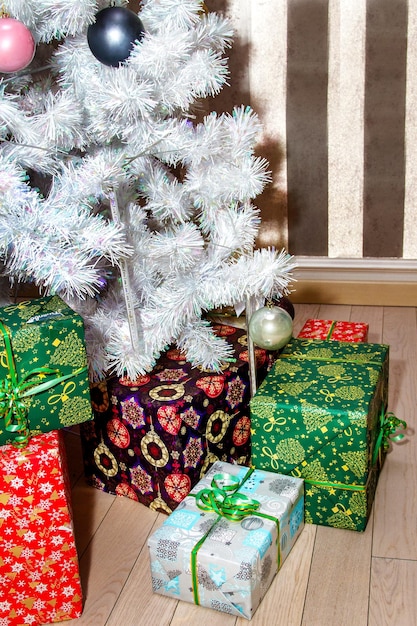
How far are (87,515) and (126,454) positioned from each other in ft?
0.52

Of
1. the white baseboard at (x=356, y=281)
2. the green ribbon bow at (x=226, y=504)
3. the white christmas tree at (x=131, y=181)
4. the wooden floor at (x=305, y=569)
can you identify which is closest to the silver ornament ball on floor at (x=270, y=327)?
the white christmas tree at (x=131, y=181)

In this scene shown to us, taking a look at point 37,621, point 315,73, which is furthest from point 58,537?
point 315,73

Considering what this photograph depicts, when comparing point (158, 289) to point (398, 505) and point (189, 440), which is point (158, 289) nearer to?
point (189, 440)

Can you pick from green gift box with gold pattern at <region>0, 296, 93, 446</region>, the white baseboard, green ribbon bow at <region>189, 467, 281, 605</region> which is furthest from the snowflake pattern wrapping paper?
the white baseboard

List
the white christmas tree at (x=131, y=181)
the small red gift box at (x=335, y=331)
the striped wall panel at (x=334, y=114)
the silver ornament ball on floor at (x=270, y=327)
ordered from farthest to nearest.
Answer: the striped wall panel at (x=334, y=114)
the small red gift box at (x=335, y=331)
the silver ornament ball on floor at (x=270, y=327)
the white christmas tree at (x=131, y=181)

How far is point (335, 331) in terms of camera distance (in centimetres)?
177

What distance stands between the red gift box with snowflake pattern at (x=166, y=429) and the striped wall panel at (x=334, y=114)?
3.19ft

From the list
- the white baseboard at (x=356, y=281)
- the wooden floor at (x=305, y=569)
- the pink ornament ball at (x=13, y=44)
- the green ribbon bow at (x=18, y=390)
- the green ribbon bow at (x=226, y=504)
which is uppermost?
the pink ornament ball at (x=13, y=44)

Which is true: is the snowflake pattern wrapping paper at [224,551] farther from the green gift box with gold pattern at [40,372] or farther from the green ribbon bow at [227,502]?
the green gift box with gold pattern at [40,372]

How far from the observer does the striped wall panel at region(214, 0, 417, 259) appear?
7.29 feet

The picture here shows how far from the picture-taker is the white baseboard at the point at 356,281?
7.94 ft

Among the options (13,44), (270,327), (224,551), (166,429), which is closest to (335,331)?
(270,327)

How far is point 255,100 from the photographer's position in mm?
2355

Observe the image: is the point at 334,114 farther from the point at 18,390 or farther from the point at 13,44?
the point at 18,390
